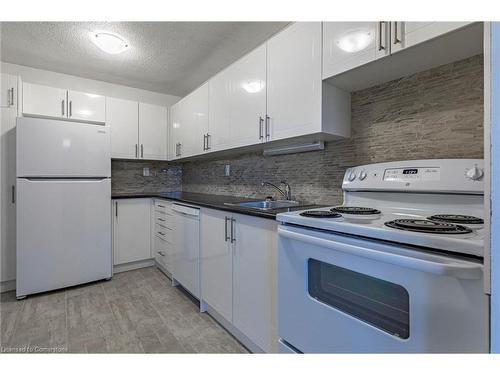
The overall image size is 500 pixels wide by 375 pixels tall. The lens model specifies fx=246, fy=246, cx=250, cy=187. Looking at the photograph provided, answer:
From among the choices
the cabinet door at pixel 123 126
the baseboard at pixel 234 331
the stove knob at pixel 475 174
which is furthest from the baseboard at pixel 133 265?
the stove knob at pixel 475 174

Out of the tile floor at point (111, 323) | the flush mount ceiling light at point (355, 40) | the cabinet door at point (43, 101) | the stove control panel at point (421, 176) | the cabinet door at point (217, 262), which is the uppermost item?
the cabinet door at point (43, 101)

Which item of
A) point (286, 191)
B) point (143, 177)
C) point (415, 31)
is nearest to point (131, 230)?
point (143, 177)

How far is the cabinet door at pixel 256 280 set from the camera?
135 centimetres

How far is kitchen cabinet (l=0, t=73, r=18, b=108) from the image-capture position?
2.32m

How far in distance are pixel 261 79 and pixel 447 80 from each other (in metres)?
1.09

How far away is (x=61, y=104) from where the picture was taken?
105 inches

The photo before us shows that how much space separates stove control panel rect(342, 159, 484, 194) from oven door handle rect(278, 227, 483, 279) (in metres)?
0.52

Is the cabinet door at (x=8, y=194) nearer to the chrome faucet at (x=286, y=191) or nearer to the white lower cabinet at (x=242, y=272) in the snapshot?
the white lower cabinet at (x=242, y=272)

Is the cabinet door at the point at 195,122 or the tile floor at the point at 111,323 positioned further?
the cabinet door at the point at 195,122

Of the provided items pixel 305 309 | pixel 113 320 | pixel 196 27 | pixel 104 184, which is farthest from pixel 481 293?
pixel 104 184

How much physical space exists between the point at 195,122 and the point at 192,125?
0.08 meters

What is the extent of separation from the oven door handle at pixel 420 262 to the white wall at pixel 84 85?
340cm

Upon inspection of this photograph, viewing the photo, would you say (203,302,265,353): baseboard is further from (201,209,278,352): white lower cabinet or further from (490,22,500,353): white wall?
(490,22,500,353): white wall

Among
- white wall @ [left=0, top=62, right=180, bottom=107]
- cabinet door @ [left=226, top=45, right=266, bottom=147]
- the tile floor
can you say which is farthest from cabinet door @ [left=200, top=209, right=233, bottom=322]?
white wall @ [left=0, top=62, right=180, bottom=107]
